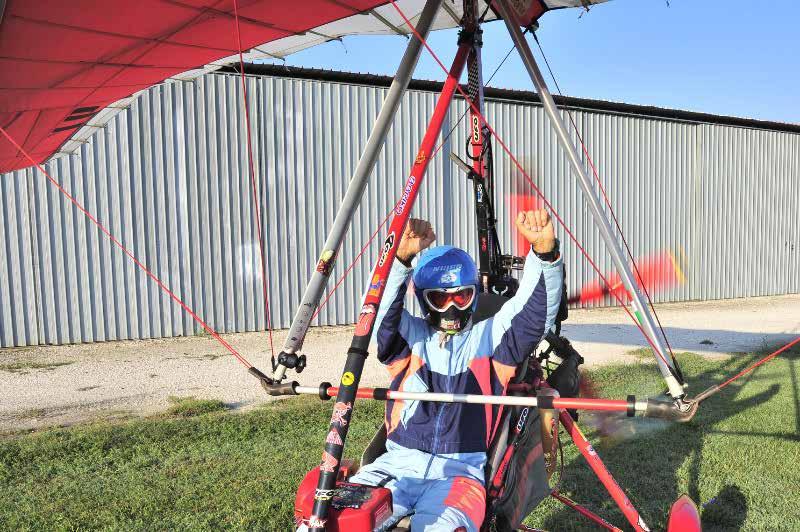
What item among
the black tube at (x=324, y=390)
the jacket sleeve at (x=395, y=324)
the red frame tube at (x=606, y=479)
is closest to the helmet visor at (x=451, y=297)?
the jacket sleeve at (x=395, y=324)

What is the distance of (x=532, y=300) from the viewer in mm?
2547

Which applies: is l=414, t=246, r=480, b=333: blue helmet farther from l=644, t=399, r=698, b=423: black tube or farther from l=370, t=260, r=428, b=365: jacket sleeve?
l=644, t=399, r=698, b=423: black tube

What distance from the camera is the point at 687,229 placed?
1583 centimetres

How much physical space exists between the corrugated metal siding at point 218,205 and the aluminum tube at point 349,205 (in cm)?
573

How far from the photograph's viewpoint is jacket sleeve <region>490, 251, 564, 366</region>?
2.50 meters

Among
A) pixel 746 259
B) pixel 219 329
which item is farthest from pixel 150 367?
pixel 746 259

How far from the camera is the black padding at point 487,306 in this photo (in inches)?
123

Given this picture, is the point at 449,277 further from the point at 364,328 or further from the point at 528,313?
the point at 364,328

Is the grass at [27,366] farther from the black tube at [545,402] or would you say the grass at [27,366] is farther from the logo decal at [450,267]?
the black tube at [545,402]

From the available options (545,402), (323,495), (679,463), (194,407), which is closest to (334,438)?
(323,495)

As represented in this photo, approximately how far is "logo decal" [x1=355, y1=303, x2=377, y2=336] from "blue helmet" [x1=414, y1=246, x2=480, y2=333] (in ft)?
1.41

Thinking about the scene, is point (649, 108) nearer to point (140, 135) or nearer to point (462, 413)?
point (140, 135)

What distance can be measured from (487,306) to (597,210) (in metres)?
0.73

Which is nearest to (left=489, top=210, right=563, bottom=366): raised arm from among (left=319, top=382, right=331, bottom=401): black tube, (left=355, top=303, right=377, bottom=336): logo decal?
(left=355, top=303, right=377, bottom=336): logo decal
